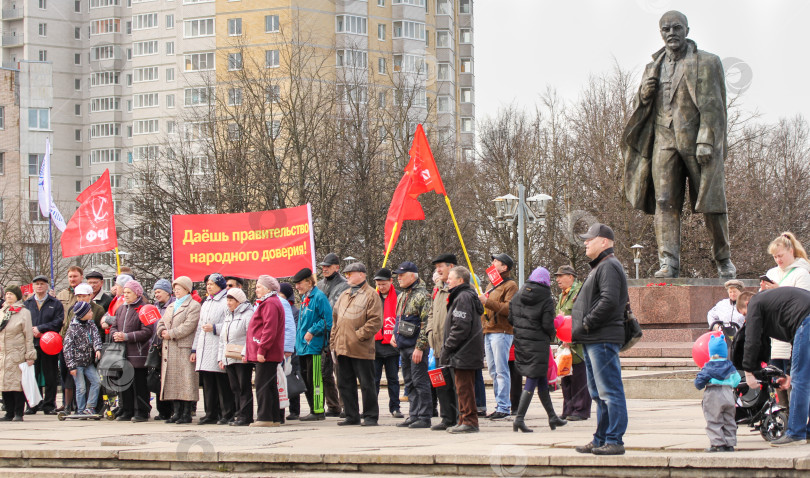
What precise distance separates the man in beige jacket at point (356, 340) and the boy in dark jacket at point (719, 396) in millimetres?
4567

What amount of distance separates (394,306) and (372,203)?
96.6ft

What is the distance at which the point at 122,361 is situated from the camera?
596 inches

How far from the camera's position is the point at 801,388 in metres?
9.65

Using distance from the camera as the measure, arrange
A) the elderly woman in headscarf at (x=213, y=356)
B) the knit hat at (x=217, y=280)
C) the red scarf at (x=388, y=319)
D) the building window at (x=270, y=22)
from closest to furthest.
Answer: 1. the red scarf at (x=388, y=319)
2. the elderly woman in headscarf at (x=213, y=356)
3. the knit hat at (x=217, y=280)
4. the building window at (x=270, y=22)

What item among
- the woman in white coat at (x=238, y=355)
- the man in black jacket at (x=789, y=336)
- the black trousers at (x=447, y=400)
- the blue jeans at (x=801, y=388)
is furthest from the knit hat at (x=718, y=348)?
the woman in white coat at (x=238, y=355)

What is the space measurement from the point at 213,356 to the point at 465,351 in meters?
3.88

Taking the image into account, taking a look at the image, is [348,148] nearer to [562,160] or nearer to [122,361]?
[562,160]

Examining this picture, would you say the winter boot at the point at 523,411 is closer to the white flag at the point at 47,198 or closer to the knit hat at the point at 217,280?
the knit hat at the point at 217,280

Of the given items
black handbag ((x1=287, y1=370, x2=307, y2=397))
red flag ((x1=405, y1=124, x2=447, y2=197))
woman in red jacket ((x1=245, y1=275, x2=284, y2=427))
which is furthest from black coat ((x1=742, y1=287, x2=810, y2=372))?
red flag ((x1=405, y1=124, x2=447, y2=197))

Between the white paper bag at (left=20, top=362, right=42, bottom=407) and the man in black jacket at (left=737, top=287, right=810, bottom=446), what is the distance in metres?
10.1

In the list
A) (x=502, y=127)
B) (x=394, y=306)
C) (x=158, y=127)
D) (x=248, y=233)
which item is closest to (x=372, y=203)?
(x=502, y=127)

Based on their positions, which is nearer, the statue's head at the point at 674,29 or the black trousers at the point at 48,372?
the statue's head at the point at 674,29

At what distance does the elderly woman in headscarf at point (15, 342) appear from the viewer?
52.3ft

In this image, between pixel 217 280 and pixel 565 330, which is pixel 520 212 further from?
pixel 565 330
